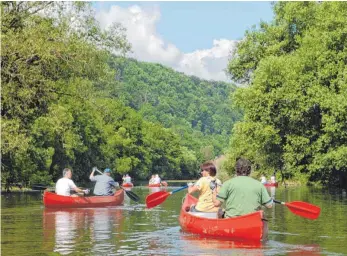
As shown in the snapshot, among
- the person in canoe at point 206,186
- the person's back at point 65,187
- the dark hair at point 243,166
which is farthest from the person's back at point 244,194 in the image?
the person's back at point 65,187

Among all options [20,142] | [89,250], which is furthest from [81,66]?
[89,250]

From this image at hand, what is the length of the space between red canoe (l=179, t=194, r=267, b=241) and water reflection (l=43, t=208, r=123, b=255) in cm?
201

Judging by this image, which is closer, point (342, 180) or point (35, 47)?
point (35, 47)

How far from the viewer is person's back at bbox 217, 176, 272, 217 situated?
14.8m

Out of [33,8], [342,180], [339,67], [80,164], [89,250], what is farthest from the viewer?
[80,164]

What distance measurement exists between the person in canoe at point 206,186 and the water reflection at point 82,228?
2.10 metres

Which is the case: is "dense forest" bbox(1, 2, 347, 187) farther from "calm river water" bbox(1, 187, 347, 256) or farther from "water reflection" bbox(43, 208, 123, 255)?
"calm river water" bbox(1, 187, 347, 256)

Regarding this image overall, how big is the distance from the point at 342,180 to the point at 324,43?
9587 millimetres

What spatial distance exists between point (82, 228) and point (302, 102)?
27502 millimetres

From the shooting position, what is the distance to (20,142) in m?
29.2

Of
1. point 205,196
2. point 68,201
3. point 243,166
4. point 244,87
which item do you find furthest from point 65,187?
point 244,87

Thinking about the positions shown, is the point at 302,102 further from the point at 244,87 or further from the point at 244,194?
the point at 244,194

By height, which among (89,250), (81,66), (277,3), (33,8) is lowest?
(89,250)

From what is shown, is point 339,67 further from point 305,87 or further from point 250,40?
point 250,40
